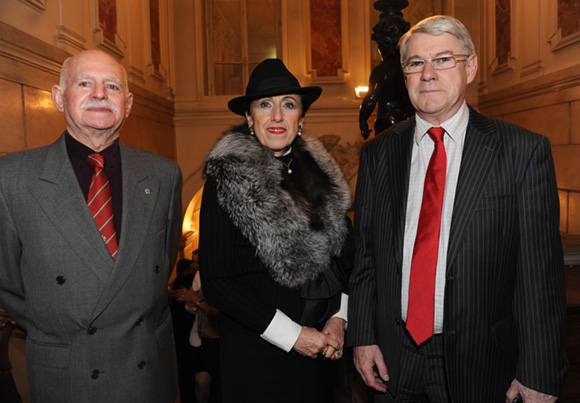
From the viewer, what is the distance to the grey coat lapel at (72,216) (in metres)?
1.52

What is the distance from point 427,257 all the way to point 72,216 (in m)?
1.23

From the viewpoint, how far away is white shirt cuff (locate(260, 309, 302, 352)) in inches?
65.9

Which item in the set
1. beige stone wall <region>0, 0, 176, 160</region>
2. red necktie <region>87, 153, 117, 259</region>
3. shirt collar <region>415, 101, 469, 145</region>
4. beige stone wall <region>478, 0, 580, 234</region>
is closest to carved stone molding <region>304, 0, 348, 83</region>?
beige stone wall <region>478, 0, 580, 234</region>

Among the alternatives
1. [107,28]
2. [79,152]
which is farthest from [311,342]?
[107,28]

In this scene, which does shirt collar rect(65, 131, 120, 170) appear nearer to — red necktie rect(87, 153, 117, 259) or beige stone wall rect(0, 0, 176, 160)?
red necktie rect(87, 153, 117, 259)

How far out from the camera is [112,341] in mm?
1556

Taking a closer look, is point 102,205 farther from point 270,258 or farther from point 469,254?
point 469,254

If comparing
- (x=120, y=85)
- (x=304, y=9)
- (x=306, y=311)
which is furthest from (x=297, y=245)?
(x=304, y=9)

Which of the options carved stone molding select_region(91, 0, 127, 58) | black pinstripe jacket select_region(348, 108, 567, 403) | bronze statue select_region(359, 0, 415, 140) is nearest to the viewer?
black pinstripe jacket select_region(348, 108, 567, 403)

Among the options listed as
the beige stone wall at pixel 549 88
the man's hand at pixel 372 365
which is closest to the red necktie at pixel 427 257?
the man's hand at pixel 372 365

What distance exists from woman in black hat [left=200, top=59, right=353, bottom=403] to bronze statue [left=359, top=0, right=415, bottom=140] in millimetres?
1651

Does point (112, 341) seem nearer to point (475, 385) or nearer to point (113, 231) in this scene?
point (113, 231)

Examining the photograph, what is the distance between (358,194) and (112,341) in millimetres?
1077

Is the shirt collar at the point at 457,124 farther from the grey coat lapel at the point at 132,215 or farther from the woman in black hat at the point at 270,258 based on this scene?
the grey coat lapel at the point at 132,215
